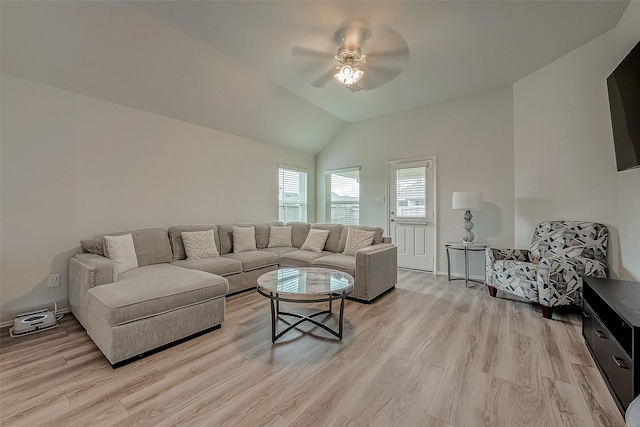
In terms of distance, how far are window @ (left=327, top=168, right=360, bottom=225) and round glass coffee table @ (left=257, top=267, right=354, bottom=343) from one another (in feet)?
9.77

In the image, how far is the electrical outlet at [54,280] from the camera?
279cm

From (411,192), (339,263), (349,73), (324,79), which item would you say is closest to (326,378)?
(339,263)

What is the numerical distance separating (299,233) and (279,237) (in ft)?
1.24

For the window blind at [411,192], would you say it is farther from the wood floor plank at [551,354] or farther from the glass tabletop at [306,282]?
the glass tabletop at [306,282]

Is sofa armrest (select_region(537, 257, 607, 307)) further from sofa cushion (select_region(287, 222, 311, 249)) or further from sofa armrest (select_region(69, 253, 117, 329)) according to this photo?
sofa armrest (select_region(69, 253, 117, 329))

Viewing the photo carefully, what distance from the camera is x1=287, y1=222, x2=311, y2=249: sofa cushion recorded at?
4797 millimetres

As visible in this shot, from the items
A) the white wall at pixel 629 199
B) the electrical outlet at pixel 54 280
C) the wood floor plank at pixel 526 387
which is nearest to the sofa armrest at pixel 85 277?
the electrical outlet at pixel 54 280

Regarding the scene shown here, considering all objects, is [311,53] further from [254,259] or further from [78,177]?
[78,177]

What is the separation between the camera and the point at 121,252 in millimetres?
2896

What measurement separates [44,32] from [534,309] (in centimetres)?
568

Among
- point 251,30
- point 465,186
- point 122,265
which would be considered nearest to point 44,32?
point 251,30

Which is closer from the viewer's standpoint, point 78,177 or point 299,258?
point 78,177

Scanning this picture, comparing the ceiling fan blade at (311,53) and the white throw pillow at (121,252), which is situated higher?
the ceiling fan blade at (311,53)

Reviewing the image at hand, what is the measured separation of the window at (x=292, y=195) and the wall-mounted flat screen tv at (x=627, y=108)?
15.5ft
